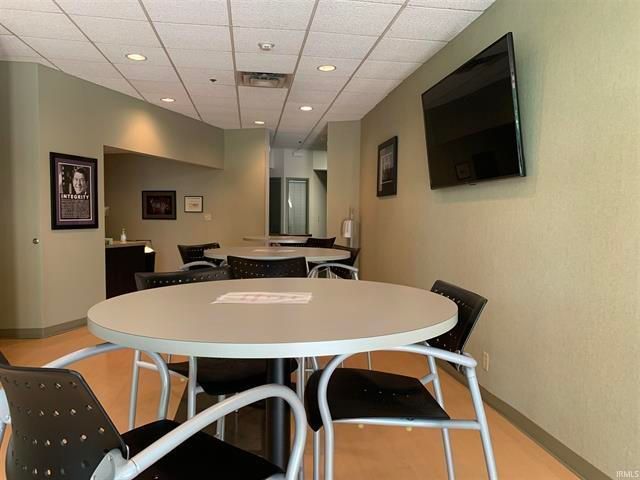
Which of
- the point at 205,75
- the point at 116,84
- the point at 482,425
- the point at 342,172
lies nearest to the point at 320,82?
the point at 205,75

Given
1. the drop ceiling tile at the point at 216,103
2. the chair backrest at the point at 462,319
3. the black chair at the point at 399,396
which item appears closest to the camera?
the black chair at the point at 399,396

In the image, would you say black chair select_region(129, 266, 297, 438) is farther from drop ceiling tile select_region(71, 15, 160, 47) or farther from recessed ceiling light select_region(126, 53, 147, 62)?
recessed ceiling light select_region(126, 53, 147, 62)

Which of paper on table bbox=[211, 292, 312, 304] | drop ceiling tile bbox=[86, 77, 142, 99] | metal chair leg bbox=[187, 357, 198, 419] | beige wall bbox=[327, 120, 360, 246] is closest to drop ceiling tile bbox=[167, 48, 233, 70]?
drop ceiling tile bbox=[86, 77, 142, 99]

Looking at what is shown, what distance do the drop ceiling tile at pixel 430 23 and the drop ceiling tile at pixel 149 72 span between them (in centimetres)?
224

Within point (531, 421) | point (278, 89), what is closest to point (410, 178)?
point (278, 89)

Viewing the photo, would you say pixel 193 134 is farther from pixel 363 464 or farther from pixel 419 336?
pixel 419 336

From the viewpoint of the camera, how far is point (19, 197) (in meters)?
4.04

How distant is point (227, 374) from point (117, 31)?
2.87 meters

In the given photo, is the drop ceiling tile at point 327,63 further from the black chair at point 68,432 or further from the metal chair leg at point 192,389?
the black chair at point 68,432

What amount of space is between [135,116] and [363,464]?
484 centimetres

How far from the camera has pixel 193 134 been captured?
254 inches

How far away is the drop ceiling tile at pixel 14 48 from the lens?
11.4 feet

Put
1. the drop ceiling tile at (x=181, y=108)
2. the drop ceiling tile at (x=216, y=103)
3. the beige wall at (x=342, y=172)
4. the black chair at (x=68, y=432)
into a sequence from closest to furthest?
the black chair at (x=68, y=432), the drop ceiling tile at (x=216, y=103), the drop ceiling tile at (x=181, y=108), the beige wall at (x=342, y=172)

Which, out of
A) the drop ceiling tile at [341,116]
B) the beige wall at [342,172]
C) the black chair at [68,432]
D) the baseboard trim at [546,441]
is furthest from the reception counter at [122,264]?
the black chair at [68,432]
